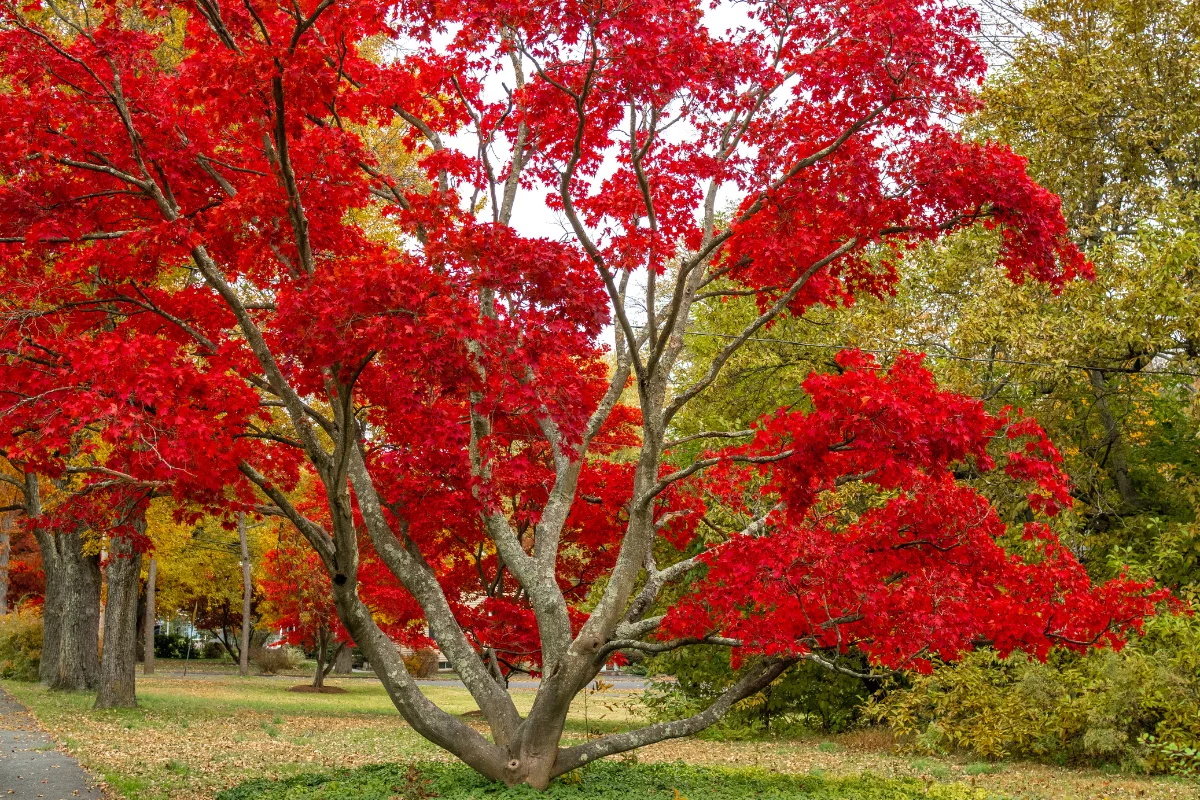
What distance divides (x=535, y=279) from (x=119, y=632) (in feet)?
42.9

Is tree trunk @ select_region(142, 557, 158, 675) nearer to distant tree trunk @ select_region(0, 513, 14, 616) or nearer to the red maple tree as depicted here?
distant tree trunk @ select_region(0, 513, 14, 616)

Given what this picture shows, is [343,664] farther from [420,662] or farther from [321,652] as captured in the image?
[321,652]

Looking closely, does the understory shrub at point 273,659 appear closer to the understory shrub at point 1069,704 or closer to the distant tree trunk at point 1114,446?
the understory shrub at point 1069,704

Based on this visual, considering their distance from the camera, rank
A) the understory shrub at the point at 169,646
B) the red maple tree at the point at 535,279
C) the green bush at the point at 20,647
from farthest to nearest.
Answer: the understory shrub at the point at 169,646, the green bush at the point at 20,647, the red maple tree at the point at 535,279

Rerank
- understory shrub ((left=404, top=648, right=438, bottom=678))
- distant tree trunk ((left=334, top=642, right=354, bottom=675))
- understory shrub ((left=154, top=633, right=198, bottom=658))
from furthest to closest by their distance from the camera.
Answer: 1. understory shrub ((left=154, top=633, right=198, bottom=658))
2. distant tree trunk ((left=334, top=642, right=354, bottom=675))
3. understory shrub ((left=404, top=648, right=438, bottom=678))

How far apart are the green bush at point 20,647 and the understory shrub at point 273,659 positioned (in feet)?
43.7

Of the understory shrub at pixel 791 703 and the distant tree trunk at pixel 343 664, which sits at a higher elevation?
the understory shrub at pixel 791 703

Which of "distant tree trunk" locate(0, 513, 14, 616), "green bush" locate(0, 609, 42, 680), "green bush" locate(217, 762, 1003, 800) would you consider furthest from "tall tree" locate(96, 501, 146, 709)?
"distant tree trunk" locate(0, 513, 14, 616)

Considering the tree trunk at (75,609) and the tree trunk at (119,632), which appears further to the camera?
the tree trunk at (75,609)

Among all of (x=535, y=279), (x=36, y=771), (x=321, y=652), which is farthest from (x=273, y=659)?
(x=535, y=279)

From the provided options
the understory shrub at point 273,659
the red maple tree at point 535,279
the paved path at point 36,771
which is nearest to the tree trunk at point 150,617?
the understory shrub at point 273,659

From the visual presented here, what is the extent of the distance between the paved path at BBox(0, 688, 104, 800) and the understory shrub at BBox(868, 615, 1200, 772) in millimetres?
10531

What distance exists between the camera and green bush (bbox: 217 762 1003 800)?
7465 mm

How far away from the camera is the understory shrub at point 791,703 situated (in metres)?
17.8
